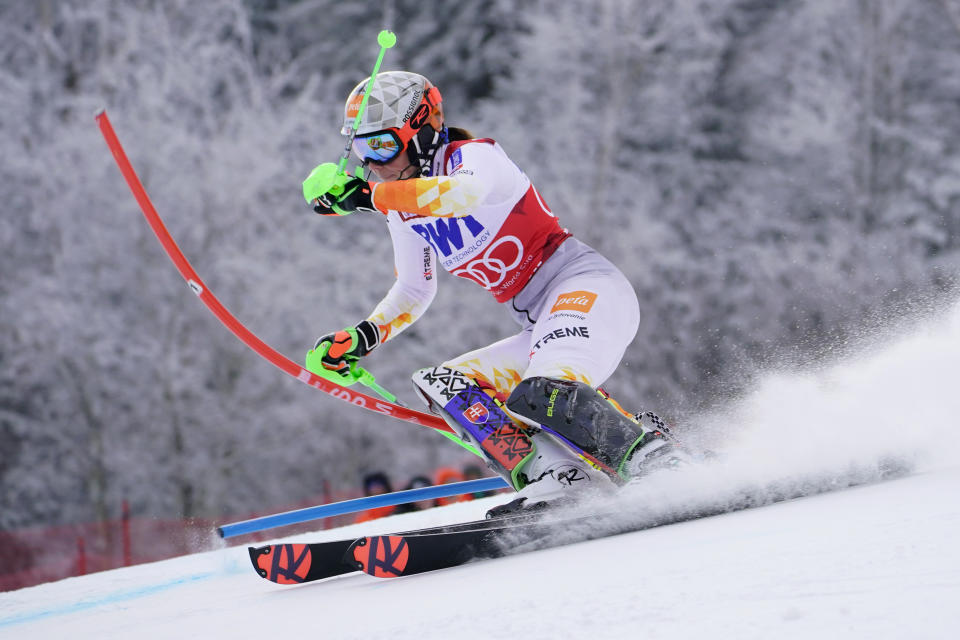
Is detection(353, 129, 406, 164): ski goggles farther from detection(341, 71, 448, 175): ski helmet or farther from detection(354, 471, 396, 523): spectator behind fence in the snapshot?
detection(354, 471, 396, 523): spectator behind fence

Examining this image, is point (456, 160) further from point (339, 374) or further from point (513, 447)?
point (339, 374)

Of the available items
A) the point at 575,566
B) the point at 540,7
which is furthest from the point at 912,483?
the point at 540,7

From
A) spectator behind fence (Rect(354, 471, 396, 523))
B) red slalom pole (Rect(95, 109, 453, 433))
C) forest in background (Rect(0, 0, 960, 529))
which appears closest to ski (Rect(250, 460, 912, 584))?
red slalom pole (Rect(95, 109, 453, 433))

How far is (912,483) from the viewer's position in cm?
273

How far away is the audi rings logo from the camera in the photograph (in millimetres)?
3520

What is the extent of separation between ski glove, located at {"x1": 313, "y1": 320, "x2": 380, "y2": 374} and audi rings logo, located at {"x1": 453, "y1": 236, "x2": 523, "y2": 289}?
53cm

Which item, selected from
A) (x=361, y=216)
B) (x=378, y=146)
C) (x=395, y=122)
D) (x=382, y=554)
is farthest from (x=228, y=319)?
(x=361, y=216)

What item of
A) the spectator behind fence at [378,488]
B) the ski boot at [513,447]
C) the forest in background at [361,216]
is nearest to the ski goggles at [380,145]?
the ski boot at [513,447]

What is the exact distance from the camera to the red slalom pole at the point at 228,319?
11.9ft

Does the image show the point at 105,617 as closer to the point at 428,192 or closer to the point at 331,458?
the point at 428,192

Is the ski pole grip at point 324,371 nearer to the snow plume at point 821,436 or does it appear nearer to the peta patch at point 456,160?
the peta patch at point 456,160

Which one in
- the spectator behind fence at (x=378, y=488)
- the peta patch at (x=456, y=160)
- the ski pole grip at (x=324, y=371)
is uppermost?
the spectator behind fence at (x=378, y=488)

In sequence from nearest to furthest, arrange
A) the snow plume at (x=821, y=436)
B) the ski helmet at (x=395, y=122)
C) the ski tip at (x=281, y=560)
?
the ski tip at (x=281, y=560)
the snow plume at (x=821, y=436)
the ski helmet at (x=395, y=122)

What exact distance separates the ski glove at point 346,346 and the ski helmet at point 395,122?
72 cm
